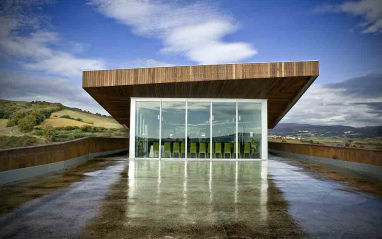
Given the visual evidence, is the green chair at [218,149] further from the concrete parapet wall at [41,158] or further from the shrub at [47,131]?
the shrub at [47,131]

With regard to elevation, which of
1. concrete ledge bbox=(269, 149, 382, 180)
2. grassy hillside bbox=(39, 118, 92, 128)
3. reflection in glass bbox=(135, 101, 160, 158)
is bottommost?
concrete ledge bbox=(269, 149, 382, 180)

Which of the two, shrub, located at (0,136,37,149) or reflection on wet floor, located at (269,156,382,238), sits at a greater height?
shrub, located at (0,136,37,149)

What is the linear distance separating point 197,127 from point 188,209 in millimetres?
10006

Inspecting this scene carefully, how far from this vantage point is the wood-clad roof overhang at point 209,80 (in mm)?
10242

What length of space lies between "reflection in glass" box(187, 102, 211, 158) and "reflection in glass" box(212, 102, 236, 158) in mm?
324

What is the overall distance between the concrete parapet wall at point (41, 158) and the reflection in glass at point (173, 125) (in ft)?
11.3

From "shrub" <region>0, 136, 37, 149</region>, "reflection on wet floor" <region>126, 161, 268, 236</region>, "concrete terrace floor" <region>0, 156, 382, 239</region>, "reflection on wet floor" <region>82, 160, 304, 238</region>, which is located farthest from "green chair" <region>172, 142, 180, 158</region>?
"shrub" <region>0, 136, 37, 149</region>

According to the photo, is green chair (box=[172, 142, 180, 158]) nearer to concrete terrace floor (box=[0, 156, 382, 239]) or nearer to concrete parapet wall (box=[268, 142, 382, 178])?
concrete parapet wall (box=[268, 142, 382, 178])

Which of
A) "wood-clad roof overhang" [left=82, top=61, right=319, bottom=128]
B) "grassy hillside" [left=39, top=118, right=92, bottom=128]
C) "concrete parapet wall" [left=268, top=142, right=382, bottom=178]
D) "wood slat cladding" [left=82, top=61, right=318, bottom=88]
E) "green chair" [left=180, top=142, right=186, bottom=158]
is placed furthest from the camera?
"grassy hillside" [left=39, top=118, right=92, bottom=128]

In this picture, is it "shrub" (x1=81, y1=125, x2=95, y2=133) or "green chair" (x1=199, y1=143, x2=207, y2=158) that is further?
"shrub" (x1=81, y1=125, x2=95, y2=133)

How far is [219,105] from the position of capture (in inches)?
575

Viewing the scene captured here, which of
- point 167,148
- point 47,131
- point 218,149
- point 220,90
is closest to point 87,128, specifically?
point 47,131

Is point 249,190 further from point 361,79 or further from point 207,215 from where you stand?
point 361,79

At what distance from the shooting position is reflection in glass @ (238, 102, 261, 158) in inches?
576
